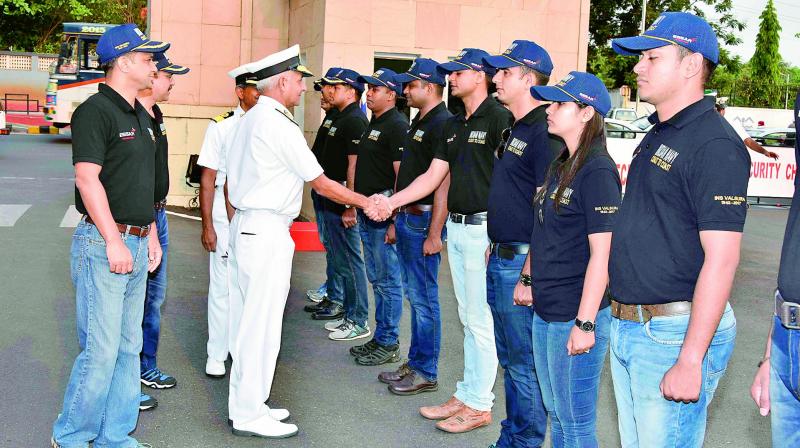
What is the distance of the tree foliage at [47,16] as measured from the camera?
1826 inches

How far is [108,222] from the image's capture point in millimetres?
4340

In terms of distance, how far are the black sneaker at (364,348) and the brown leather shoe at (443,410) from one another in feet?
4.50

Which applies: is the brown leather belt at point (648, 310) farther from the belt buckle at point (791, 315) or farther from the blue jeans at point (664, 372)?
the belt buckle at point (791, 315)

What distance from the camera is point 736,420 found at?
5.76 m

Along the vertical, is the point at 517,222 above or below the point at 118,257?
above

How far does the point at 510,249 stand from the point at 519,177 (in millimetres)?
388

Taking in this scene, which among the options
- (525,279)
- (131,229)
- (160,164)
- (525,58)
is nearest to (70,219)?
(160,164)

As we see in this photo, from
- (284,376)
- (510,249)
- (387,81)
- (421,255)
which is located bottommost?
(284,376)

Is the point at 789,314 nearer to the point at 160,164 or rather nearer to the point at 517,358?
the point at 517,358

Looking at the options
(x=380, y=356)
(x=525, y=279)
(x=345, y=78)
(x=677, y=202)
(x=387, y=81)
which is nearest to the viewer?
(x=677, y=202)

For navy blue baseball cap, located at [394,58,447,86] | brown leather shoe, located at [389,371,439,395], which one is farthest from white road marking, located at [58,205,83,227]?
brown leather shoe, located at [389,371,439,395]

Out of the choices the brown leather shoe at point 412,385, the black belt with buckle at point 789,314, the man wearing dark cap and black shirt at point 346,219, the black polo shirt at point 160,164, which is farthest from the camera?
the man wearing dark cap and black shirt at point 346,219

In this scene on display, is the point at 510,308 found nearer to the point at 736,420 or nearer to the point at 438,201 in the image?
the point at 438,201

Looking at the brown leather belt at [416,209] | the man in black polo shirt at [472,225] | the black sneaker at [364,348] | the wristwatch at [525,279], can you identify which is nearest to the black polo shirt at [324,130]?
the black sneaker at [364,348]
